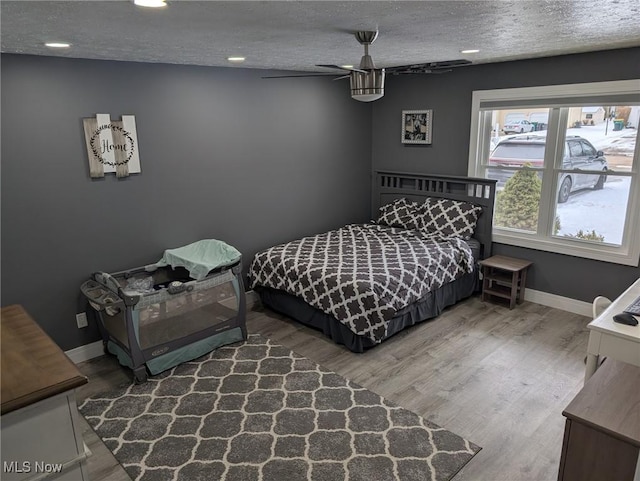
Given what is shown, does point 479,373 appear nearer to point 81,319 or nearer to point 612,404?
point 612,404

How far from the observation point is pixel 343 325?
3.66 meters

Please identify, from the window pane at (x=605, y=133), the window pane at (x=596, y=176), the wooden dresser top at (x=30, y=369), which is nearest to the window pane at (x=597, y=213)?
the window pane at (x=596, y=176)

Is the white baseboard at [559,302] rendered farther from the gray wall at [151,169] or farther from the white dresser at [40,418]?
the white dresser at [40,418]

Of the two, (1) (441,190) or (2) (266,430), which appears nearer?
(2) (266,430)

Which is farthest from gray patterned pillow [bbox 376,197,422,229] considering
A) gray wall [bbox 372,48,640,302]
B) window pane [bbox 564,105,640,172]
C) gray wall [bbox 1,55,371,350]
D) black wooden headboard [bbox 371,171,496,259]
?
window pane [bbox 564,105,640,172]

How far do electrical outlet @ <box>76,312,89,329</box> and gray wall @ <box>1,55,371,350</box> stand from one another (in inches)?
1.8

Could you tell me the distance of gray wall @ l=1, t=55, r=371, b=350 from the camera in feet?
10.4

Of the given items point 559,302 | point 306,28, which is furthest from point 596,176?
point 306,28

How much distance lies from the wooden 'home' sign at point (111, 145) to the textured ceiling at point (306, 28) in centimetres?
48

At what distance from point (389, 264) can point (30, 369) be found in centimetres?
294

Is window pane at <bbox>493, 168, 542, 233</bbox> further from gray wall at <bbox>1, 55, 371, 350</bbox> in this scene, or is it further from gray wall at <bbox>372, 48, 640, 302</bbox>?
gray wall at <bbox>1, 55, 371, 350</bbox>

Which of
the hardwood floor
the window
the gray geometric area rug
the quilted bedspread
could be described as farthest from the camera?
the window

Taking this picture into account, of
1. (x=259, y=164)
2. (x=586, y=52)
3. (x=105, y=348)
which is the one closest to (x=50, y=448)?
(x=105, y=348)

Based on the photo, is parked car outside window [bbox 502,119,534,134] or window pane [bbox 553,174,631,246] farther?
parked car outside window [bbox 502,119,534,134]
